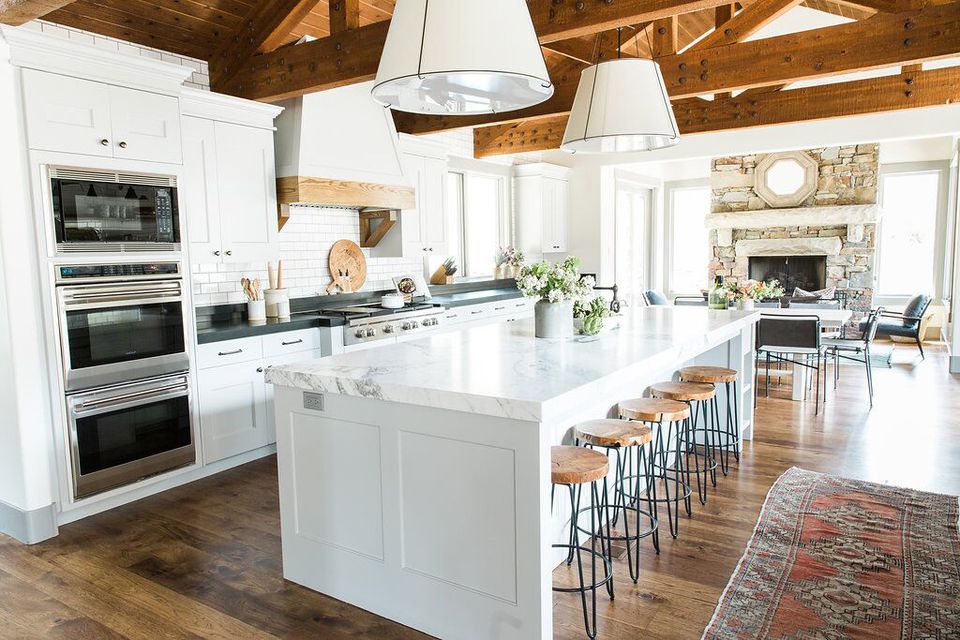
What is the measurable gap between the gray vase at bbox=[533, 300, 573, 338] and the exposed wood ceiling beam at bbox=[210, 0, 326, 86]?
2950 mm

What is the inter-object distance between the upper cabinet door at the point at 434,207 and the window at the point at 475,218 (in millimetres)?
960

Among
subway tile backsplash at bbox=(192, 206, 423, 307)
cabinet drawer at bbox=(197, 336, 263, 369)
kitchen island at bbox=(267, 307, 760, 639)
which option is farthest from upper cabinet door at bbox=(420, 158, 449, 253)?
kitchen island at bbox=(267, 307, 760, 639)

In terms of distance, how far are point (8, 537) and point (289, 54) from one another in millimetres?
3517

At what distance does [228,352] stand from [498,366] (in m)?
2.35

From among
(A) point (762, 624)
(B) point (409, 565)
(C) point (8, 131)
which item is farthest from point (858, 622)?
(C) point (8, 131)

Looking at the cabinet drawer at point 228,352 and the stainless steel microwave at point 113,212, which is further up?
the stainless steel microwave at point 113,212

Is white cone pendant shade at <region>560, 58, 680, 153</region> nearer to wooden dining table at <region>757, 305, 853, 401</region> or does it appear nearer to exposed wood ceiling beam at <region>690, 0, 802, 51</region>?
exposed wood ceiling beam at <region>690, 0, 802, 51</region>

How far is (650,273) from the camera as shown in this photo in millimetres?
11969

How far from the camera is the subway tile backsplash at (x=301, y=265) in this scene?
4973mm

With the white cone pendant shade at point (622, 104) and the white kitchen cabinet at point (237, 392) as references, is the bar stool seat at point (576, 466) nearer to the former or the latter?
the white cone pendant shade at point (622, 104)

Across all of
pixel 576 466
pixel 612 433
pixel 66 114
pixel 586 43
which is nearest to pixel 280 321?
pixel 66 114

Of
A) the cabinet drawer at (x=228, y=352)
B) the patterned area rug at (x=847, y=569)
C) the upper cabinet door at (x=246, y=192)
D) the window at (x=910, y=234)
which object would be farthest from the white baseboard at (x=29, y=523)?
the window at (x=910, y=234)

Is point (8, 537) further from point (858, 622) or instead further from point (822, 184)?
point (822, 184)

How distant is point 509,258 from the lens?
8.55 meters
